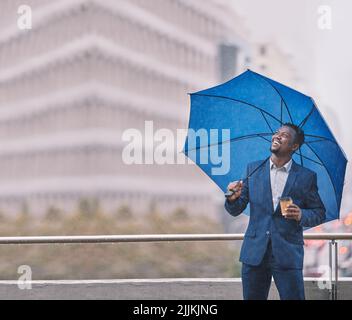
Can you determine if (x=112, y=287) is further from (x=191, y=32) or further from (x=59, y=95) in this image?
(x=191, y=32)

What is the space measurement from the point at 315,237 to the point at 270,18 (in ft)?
4.52

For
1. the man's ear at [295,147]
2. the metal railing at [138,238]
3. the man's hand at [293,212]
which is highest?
the man's ear at [295,147]

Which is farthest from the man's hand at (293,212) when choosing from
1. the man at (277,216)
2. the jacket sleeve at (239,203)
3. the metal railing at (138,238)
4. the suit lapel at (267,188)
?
the metal railing at (138,238)

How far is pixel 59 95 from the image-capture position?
3.69 metres

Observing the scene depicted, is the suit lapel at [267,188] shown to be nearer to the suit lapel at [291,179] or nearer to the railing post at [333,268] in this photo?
the suit lapel at [291,179]

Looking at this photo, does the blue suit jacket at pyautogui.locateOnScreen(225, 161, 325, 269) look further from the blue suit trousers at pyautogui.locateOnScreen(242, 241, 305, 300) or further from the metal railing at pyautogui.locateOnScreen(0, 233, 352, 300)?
the metal railing at pyautogui.locateOnScreen(0, 233, 352, 300)

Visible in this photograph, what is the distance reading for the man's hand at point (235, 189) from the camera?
10.7 feet

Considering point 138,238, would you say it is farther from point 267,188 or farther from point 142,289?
point 267,188

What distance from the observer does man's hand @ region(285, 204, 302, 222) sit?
3205mm

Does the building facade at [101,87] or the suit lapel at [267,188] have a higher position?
the building facade at [101,87]

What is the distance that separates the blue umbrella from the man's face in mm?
35

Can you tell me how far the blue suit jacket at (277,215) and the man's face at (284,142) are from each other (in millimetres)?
79

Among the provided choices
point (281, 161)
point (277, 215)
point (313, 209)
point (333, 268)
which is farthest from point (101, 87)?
point (333, 268)

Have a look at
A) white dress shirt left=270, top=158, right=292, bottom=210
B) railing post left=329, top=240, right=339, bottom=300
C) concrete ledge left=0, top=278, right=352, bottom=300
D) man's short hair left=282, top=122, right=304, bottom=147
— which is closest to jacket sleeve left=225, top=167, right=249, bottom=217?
white dress shirt left=270, top=158, right=292, bottom=210
